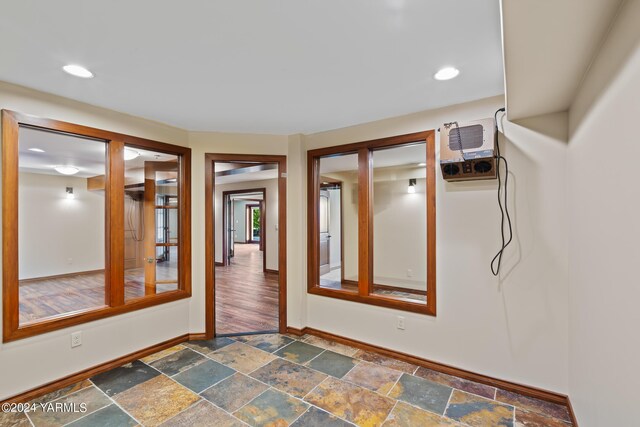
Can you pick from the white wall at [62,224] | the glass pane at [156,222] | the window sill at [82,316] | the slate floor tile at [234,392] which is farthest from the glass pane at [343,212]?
the white wall at [62,224]

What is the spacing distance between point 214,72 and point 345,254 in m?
4.22

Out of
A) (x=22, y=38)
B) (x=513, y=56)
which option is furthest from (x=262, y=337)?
(x=513, y=56)

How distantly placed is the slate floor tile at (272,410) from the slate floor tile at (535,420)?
1.43m

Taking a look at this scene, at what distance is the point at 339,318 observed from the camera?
10.7ft

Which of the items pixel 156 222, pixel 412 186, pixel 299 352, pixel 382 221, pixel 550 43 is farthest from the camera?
pixel 382 221

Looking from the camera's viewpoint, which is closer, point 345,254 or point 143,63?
point 143,63

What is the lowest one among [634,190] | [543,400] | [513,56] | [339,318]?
[543,400]

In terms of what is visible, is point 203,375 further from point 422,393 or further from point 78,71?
point 78,71

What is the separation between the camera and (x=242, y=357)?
9.44 ft

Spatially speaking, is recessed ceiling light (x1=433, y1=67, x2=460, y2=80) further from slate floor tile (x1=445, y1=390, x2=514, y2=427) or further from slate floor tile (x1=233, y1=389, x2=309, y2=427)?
slate floor tile (x1=233, y1=389, x2=309, y2=427)

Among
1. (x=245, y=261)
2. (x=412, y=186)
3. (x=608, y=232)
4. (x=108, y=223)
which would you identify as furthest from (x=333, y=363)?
(x=245, y=261)

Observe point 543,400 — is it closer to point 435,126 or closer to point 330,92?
point 435,126

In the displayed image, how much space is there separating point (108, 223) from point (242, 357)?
68.6 inches

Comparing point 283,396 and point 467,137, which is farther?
point 467,137
